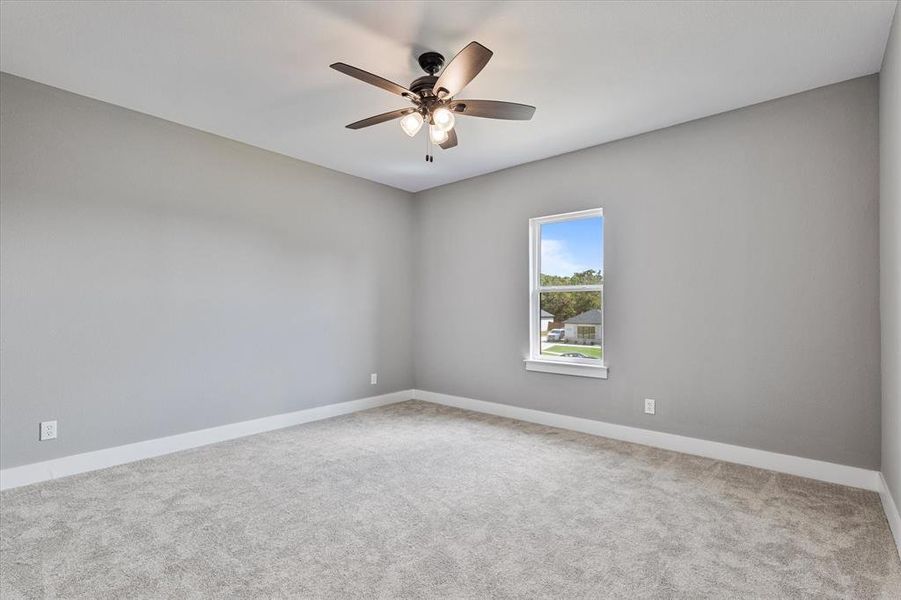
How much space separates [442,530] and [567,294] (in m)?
2.69

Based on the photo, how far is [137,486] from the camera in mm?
2848

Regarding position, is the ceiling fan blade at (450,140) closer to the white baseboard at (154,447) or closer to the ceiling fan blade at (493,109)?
the ceiling fan blade at (493,109)

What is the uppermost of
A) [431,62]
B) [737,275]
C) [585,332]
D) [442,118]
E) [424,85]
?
[431,62]

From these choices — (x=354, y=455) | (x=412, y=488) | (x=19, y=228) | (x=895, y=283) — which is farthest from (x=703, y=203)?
(x=19, y=228)

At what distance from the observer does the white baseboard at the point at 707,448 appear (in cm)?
284

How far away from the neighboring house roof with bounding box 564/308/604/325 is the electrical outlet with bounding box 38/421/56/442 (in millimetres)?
4063

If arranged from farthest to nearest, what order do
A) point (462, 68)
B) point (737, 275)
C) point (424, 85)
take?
point (737, 275)
point (424, 85)
point (462, 68)

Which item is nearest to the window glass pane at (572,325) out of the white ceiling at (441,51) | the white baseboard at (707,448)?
the white baseboard at (707,448)

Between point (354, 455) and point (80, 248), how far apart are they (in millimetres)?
2413

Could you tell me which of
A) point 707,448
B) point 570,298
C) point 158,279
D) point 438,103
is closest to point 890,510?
point 707,448

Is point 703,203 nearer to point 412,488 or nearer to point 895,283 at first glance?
point 895,283

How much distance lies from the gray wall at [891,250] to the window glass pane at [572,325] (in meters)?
1.87

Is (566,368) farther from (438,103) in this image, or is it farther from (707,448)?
(438,103)

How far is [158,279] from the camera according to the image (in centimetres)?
350
